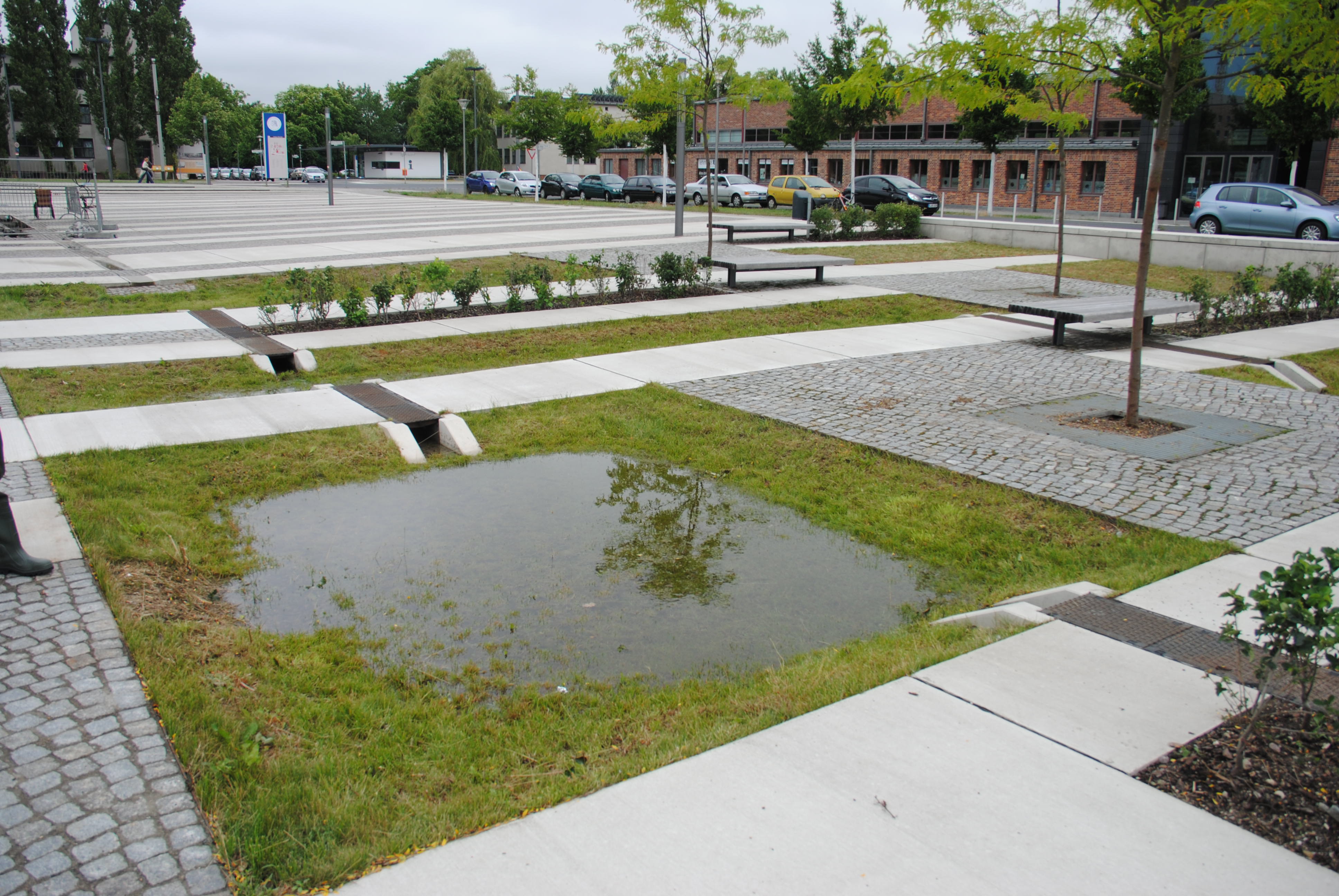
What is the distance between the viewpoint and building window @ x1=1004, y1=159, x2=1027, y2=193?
48.8m

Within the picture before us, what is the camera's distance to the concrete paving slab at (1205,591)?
457 cm

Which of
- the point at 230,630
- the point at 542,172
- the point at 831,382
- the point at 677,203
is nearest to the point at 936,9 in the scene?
the point at 831,382

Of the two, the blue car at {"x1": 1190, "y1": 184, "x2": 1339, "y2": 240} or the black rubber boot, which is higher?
the blue car at {"x1": 1190, "y1": 184, "x2": 1339, "y2": 240}

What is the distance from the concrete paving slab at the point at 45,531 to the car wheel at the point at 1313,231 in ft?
85.3

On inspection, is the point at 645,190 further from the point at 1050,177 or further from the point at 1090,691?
the point at 1090,691

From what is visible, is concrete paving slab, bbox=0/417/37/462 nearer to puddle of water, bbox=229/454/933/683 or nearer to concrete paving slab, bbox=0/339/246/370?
puddle of water, bbox=229/454/933/683

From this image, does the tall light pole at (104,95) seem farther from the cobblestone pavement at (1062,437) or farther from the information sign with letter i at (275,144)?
the cobblestone pavement at (1062,437)

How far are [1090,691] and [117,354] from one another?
33.7 feet

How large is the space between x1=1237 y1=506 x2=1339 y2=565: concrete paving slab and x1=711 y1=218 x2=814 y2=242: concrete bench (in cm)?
1630

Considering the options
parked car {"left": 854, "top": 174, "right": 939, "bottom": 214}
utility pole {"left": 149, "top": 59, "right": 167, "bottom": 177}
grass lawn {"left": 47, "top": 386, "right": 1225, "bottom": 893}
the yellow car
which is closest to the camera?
grass lawn {"left": 47, "top": 386, "right": 1225, "bottom": 893}

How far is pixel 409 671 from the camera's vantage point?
14.3 ft

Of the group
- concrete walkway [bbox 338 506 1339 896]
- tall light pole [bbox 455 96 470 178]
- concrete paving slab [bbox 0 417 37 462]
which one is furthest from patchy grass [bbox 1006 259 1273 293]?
tall light pole [bbox 455 96 470 178]

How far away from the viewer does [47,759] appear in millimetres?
3400

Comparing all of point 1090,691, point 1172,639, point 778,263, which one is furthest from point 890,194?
point 1090,691
